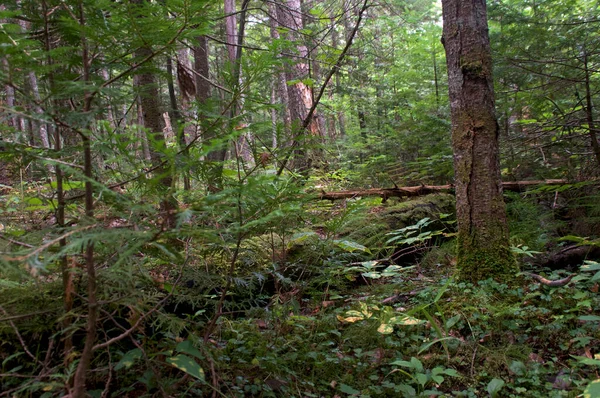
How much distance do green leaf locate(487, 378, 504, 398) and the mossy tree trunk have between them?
142 cm

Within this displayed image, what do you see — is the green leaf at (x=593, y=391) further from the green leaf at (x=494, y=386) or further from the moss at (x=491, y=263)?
the moss at (x=491, y=263)

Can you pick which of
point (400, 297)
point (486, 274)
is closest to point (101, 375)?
point (400, 297)

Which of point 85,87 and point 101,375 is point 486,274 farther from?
point 85,87

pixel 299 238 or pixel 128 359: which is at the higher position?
pixel 299 238

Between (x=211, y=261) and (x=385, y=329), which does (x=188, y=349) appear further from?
(x=385, y=329)

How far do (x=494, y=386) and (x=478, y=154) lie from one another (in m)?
2.20

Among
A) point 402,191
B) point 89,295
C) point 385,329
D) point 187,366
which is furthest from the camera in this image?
point 402,191

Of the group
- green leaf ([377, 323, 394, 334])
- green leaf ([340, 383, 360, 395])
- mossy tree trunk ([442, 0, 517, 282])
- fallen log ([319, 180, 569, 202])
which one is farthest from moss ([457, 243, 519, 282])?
fallen log ([319, 180, 569, 202])

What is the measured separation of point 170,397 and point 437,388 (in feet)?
5.77

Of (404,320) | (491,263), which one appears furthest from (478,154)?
(404,320)

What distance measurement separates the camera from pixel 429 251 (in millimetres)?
5207

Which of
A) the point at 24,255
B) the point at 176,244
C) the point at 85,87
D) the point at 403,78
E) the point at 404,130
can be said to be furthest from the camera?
the point at 403,78

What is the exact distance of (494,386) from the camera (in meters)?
2.38

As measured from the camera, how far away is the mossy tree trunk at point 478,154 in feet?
12.1
